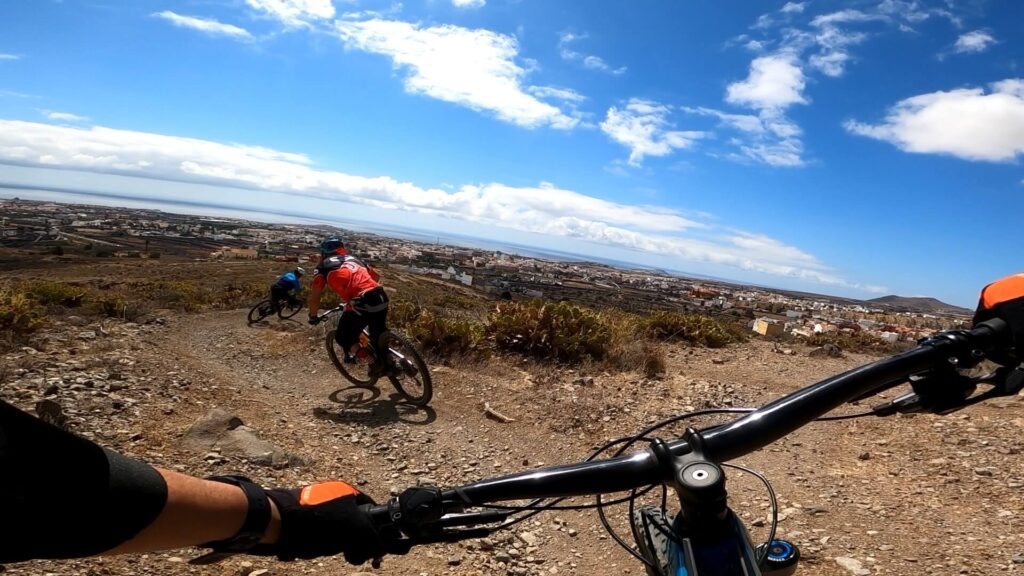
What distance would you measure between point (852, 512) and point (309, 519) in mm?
3924

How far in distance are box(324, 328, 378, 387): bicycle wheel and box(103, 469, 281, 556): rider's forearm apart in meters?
5.19

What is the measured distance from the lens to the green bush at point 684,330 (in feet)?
33.4

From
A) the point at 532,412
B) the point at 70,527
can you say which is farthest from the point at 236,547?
the point at 532,412

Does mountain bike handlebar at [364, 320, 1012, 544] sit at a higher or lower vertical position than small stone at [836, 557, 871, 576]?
higher

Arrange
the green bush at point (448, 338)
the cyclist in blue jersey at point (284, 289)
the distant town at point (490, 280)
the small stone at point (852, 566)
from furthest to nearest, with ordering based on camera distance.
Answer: the distant town at point (490, 280) < the cyclist in blue jersey at point (284, 289) < the green bush at point (448, 338) < the small stone at point (852, 566)

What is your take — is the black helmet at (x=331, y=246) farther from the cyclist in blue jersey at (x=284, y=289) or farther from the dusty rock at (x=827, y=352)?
the dusty rock at (x=827, y=352)

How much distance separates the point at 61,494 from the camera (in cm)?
98

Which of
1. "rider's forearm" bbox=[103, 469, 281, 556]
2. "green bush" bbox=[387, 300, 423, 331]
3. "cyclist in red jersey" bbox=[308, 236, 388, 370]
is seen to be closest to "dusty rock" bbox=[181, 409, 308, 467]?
"cyclist in red jersey" bbox=[308, 236, 388, 370]

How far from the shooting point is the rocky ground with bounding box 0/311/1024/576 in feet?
10.5

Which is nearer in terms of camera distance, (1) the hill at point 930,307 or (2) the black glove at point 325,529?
(2) the black glove at point 325,529

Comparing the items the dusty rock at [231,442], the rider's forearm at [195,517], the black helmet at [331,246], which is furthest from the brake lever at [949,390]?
the black helmet at [331,246]

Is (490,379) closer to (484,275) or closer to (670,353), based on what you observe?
(670,353)

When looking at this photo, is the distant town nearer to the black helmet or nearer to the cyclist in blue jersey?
the cyclist in blue jersey

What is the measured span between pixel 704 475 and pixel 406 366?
17.9ft
